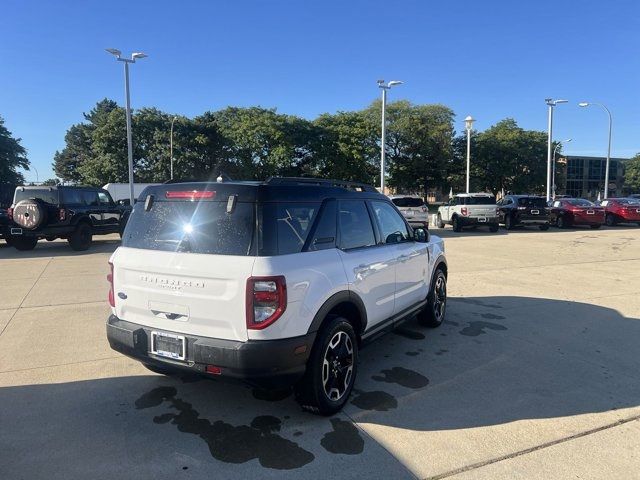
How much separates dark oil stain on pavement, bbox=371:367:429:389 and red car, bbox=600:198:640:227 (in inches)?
1060

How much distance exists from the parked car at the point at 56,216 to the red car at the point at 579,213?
21.8 m

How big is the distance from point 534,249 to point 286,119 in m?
33.9

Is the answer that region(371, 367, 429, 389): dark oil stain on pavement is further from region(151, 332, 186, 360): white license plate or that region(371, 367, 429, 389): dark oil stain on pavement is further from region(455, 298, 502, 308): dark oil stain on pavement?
region(455, 298, 502, 308): dark oil stain on pavement

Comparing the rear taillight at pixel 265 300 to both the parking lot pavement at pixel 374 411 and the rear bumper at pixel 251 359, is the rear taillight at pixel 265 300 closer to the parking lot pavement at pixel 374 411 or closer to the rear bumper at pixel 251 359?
the rear bumper at pixel 251 359

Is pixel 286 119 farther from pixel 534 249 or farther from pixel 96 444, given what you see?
pixel 96 444

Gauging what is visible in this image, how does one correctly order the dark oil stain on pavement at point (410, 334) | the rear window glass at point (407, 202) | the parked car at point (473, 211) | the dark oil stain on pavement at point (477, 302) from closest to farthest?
the dark oil stain on pavement at point (410, 334) → the dark oil stain on pavement at point (477, 302) → the rear window glass at point (407, 202) → the parked car at point (473, 211)

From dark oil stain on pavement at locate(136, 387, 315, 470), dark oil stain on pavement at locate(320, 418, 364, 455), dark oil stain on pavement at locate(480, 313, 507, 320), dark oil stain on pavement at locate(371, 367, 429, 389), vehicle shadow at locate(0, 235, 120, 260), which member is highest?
vehicle shadow at locate(0, 235, 120, 260)

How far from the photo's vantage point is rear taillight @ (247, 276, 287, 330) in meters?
3.09

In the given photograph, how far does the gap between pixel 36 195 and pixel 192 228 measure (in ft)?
43.4

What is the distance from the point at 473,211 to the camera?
22.2m

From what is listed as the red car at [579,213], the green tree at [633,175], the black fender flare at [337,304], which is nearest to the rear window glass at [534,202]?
the red car at [579,213]

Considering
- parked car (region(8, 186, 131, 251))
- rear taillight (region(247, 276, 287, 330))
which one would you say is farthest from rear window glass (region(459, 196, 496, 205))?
rear taillight (region(247, 276, 287, 330))

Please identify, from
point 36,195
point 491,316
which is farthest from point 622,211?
point 36,195

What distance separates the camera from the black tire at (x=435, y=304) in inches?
231
